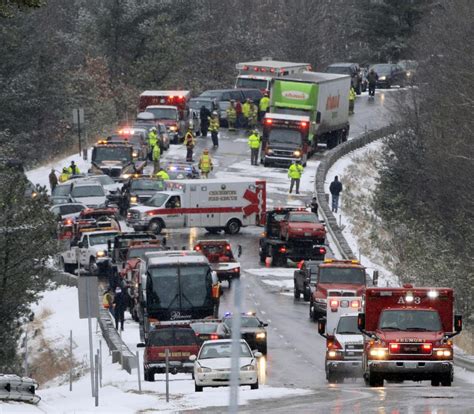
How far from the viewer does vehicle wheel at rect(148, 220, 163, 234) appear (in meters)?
58.1

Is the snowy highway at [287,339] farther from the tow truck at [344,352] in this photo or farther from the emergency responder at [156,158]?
the emergency responder at [156,158]

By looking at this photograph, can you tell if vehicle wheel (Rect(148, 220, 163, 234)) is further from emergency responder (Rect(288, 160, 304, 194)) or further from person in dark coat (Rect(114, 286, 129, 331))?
A: person in dark coat (Rect(114, 286, 129, 331))

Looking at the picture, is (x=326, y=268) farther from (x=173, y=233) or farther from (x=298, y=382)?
(x=173, y=233)

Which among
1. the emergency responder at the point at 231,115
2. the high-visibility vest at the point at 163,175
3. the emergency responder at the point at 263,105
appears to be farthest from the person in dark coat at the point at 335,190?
the emergency responder at the point at 231,115

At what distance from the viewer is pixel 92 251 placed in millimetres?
53062

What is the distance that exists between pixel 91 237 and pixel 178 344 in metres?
20.0

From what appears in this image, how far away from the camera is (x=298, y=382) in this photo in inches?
1326

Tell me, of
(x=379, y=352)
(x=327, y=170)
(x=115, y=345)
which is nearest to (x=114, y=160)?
(x=327, y=170)

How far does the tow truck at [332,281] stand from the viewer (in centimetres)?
4372

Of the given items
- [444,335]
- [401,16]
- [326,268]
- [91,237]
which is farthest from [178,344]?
[401,16]

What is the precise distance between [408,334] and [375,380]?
1.07 metres

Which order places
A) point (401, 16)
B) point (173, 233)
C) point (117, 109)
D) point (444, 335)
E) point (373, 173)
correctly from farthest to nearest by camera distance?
point (401, 16) → point (117, 109) → point (373, 173) → point (173, 233) → point (444, 335)

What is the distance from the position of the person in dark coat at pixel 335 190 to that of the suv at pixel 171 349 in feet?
98.2

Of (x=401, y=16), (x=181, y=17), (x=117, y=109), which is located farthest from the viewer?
(x=401, y=16)
